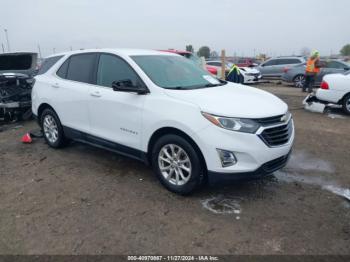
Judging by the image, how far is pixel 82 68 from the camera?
4.95 metres

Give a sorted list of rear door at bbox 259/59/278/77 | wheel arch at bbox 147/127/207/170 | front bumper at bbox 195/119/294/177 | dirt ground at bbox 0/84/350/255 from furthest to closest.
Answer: rear door at bbox 259/59/278/77 < wheel arch at bbox 147/127/207/170 < front bumper at bbox 195/119/294/177 < dirt ground at bbox 0/84/350/255

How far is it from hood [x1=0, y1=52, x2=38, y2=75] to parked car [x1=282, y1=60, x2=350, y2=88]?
1254cm

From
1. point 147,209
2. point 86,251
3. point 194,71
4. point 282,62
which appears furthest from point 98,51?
point 282,62

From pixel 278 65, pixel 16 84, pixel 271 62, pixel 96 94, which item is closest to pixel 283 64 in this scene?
pixel 278 65

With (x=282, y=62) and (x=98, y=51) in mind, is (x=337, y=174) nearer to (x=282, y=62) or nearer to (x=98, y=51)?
(x=98, y=51)

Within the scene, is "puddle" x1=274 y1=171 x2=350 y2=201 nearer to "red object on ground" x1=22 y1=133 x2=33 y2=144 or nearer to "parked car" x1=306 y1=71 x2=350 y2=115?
"red object on ground" x1=22 y1=133 x2=33 y2=144

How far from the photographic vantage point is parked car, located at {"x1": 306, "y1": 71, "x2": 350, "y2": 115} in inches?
329

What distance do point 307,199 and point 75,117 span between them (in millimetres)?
3592

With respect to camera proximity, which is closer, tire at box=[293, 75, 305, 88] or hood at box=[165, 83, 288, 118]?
hood at box=[165, 83, 288, 118]

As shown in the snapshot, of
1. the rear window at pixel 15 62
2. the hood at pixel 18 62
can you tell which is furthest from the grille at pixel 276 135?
the rear window at pixel 15 62

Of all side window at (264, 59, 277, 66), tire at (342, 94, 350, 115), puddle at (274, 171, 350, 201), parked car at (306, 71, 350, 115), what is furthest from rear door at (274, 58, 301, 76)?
puddle at (274, 171, 350, 201)

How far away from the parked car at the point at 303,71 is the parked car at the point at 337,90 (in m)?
7.00

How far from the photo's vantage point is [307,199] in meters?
3.82

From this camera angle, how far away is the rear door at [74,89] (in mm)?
4785
